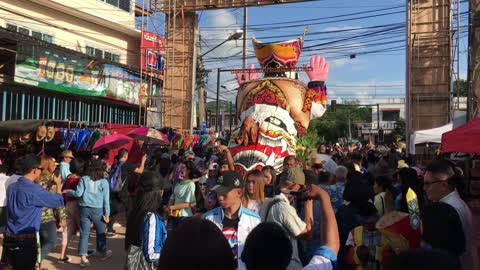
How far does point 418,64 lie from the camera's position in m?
14.3

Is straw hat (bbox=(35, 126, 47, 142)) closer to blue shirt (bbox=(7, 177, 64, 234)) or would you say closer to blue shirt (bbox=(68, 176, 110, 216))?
blue shirt (bbox=(68, 176, 110, 216))

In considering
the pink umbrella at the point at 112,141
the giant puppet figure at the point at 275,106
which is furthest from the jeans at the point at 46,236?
the pink umbrella at the point at 112,141

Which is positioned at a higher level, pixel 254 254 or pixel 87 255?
pixel 254 254

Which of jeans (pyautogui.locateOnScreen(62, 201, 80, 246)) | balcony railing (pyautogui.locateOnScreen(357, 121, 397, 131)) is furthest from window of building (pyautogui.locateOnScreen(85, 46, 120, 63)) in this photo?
balcony railing (pyautogui.locateOnScreen(357, 121, 397, 131))

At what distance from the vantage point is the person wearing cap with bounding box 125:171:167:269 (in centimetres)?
316

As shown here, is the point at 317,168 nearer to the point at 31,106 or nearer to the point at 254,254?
the point at 254,254

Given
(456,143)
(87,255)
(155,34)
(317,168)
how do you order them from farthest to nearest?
(155,34) < (317,168) < (87,255) < (456,143)

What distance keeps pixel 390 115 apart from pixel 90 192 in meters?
47.2

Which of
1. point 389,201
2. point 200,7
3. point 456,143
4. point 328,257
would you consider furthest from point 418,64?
point 328,257

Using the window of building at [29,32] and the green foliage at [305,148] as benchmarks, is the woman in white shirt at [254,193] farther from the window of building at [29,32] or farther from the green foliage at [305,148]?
the window of building at [29,32]

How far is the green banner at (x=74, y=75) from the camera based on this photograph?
1216 centimetres

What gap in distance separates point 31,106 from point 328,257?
13.5 m

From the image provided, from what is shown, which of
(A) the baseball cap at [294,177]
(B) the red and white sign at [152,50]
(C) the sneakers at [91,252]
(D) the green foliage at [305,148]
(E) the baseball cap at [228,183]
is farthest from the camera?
(B) the red and white sign at [152,50]

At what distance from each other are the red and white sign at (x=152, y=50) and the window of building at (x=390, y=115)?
1395 inches
